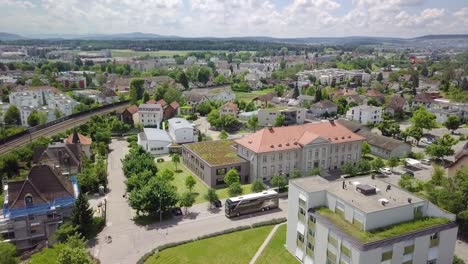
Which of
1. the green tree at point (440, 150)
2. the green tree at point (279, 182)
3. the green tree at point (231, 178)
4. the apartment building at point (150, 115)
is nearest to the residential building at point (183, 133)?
the apartment building at point (150, 115)

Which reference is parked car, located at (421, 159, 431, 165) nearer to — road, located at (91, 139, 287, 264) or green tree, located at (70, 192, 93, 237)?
road, located at (91, 139, 287, 264)

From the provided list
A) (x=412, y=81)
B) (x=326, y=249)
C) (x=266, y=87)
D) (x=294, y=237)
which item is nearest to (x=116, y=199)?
(x=294, y=237)

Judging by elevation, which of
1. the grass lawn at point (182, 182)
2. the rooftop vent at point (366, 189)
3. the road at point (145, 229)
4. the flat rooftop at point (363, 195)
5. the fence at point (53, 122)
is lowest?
the grass lawn at point (182, 182)

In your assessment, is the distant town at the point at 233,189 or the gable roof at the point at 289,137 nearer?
the distant town at the point at 233,189

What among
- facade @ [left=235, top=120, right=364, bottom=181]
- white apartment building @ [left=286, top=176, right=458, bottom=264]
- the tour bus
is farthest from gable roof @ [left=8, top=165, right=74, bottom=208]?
white apartment building @ [left=286, top=176, right=458, bottom=264]

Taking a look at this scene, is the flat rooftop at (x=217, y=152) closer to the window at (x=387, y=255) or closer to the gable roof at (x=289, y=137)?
the gable roof at (x=289, y=137)

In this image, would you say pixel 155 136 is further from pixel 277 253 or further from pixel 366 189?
pixel 366 189

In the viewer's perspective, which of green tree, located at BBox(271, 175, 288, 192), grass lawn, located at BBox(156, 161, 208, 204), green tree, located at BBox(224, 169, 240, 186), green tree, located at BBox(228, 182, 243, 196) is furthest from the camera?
green tree, located at BBox(224, 169, 240, 186)

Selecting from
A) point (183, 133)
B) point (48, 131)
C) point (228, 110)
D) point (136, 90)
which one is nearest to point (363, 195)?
point (183, 133)
